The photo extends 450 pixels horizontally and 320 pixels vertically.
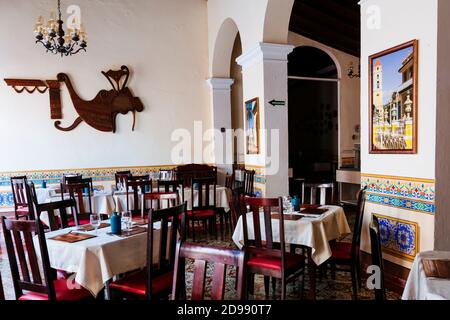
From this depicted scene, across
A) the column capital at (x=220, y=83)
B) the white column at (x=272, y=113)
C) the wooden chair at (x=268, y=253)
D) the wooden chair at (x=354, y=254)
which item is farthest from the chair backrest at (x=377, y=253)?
the column capital at (x=220, y=83)

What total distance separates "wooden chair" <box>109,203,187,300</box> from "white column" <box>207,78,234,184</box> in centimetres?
505

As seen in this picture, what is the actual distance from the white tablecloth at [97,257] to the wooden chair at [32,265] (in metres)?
0.14

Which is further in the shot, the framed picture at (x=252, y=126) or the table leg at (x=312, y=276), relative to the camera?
the framed picture at (x=252, y=126)

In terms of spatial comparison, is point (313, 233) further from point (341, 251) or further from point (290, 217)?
point (341, 251)

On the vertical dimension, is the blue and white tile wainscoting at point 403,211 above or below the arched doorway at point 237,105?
below

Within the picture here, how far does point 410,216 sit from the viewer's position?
2.99m

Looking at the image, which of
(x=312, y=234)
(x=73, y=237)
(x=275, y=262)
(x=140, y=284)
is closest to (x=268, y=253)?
(x=275, y=262)

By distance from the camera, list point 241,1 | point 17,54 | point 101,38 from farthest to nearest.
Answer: point 101,38 < point 17,54 < point 241,1

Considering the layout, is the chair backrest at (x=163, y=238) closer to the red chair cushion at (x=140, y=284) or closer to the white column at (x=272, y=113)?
the red chair cushion at (x=140, y=284)

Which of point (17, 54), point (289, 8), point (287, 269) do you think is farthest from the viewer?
point (17, 54)

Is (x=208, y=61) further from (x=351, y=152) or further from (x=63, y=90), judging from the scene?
(x=351, y=152)

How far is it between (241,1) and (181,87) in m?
2.32

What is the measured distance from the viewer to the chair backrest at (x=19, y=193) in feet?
17.6
